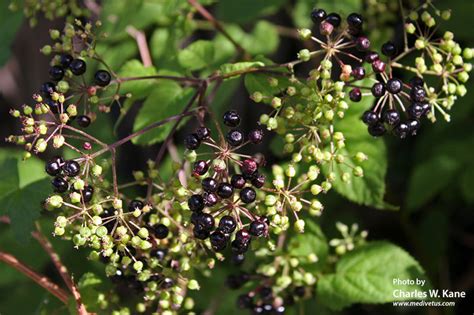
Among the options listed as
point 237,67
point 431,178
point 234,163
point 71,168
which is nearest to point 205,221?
point 234,163

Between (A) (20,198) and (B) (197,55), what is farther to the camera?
(B) (197,55)

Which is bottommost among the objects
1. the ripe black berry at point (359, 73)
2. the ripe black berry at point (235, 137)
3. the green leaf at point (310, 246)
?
the green leaf at point (310, 246)

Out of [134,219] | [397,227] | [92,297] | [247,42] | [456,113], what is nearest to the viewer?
[134,219]

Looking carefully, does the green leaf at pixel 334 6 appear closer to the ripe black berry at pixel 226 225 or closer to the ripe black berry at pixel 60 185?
the ripe black berry at pixel 226 225

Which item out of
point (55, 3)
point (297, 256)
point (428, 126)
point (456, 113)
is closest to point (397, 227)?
point (428, 126)

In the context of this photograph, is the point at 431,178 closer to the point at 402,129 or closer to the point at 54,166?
the point at 402,129

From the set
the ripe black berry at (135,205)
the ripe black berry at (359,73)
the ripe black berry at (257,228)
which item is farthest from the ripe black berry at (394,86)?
the ripe black berry at (135,205)

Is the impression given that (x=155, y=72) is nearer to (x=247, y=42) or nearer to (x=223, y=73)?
(x=223, y=73)
